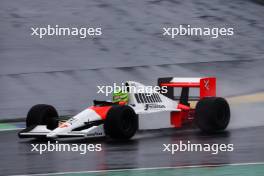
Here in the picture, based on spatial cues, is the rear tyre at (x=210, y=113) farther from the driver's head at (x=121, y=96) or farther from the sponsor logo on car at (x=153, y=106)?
the driver's head at (x=121, y=96)

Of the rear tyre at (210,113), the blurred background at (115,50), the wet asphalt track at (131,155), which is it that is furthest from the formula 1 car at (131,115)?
the blurred background at (115,50)

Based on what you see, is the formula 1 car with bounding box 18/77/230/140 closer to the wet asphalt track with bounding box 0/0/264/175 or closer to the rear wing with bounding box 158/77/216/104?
the rear wing with bounding box 158/77/216/104

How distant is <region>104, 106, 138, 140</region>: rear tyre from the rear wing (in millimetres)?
2329

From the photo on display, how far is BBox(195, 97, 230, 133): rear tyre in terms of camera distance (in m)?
15.0

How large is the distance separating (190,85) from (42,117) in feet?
10.5

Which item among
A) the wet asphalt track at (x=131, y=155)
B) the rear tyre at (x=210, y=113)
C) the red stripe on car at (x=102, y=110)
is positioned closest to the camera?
the wet asphalt track at (x=131, y=155)

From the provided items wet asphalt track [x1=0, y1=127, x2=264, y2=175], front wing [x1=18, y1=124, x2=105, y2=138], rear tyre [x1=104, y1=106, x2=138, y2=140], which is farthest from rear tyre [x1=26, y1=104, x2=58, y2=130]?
rear tyre [x1=104, y1=106, x2=138, y2=140]

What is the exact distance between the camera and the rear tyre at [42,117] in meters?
14.8

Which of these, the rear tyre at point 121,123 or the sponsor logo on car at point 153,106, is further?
the sponsor logo on car at point 153,106

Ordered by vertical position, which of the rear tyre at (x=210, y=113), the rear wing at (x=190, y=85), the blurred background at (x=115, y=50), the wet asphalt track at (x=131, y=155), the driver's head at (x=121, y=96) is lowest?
the wet asphalt track at (x=131, y=155)

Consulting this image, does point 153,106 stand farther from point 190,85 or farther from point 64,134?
point 64,134

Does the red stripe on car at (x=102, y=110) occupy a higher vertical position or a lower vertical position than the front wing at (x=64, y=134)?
higher

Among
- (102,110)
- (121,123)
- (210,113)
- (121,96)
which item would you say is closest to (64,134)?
(102,110)

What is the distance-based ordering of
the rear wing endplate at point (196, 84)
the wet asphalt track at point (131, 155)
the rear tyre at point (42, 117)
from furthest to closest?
the rear wing endplate at point (196, 84) → the rear tyre at point (42, 117) → the wet asphalt track at point (131, 155)
